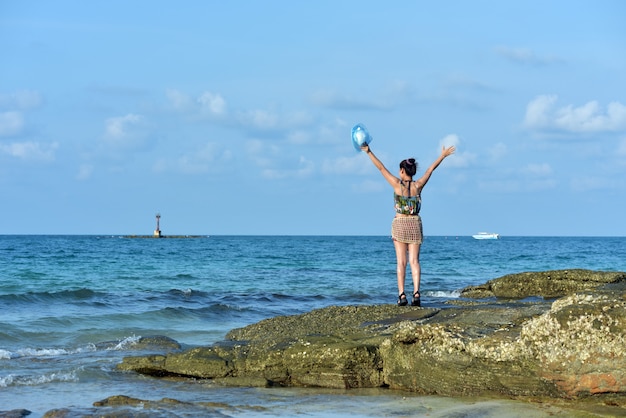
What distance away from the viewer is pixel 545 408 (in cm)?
609

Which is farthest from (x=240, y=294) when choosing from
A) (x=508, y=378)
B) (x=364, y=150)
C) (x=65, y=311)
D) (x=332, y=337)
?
(x=508, y=378)

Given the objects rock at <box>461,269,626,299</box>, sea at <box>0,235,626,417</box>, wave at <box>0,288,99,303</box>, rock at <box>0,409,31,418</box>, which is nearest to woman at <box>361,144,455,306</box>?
sea at <box>0,235,626,417</box>

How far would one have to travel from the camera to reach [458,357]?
22.2ft

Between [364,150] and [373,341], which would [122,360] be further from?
[364,150]

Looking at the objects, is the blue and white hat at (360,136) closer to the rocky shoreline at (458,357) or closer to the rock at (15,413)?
the rocky shoreline at (458,357)

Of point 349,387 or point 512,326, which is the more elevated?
point 512,326

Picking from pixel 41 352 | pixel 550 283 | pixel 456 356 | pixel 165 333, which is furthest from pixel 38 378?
pixel 550 283

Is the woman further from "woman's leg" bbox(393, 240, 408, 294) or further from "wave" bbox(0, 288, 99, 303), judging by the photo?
"wave" bbox(0, 288, 99, 303)

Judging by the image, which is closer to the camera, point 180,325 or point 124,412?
point 124,412

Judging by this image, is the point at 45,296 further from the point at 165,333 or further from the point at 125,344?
the point at 125,344

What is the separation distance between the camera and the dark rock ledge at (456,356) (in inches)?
248

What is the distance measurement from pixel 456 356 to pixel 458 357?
0.02m

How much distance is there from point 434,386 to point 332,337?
1414 mm

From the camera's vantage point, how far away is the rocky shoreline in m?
6.29
